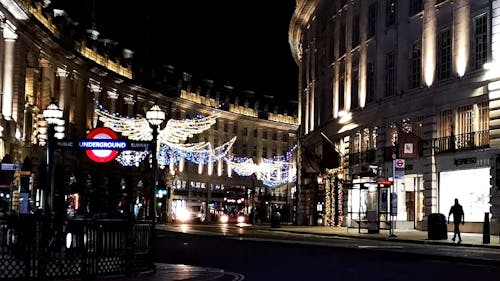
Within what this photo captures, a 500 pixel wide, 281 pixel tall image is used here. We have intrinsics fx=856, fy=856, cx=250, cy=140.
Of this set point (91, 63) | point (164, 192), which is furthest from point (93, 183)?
point (164, 192)

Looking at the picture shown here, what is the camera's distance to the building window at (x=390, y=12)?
169 ft

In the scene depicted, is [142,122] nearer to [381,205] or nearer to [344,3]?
[344,3]

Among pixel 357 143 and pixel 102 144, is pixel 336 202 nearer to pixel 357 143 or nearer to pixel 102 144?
pixel 357 143

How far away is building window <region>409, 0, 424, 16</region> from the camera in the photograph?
48.1 m

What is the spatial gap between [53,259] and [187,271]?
3.68m

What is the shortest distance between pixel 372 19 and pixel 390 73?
517 cm

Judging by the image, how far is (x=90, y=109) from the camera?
89688mm

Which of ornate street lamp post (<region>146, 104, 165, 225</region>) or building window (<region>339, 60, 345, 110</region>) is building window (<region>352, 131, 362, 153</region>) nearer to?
building window (<region>339, 60, 345, 110</region>)

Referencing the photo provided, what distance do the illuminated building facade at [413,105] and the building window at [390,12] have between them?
0.13m

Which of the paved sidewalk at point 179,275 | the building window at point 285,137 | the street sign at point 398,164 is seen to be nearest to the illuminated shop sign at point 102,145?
the paved sidewalk at point 179,275

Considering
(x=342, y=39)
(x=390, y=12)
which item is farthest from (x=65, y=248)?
(x=342, y=39)

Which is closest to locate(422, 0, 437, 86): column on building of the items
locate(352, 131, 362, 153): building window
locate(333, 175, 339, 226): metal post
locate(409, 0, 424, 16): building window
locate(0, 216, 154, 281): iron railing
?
locate(409, 0, 424, 16): building window

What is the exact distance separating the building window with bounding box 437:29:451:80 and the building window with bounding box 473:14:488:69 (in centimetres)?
238

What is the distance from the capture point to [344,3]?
61188mm
